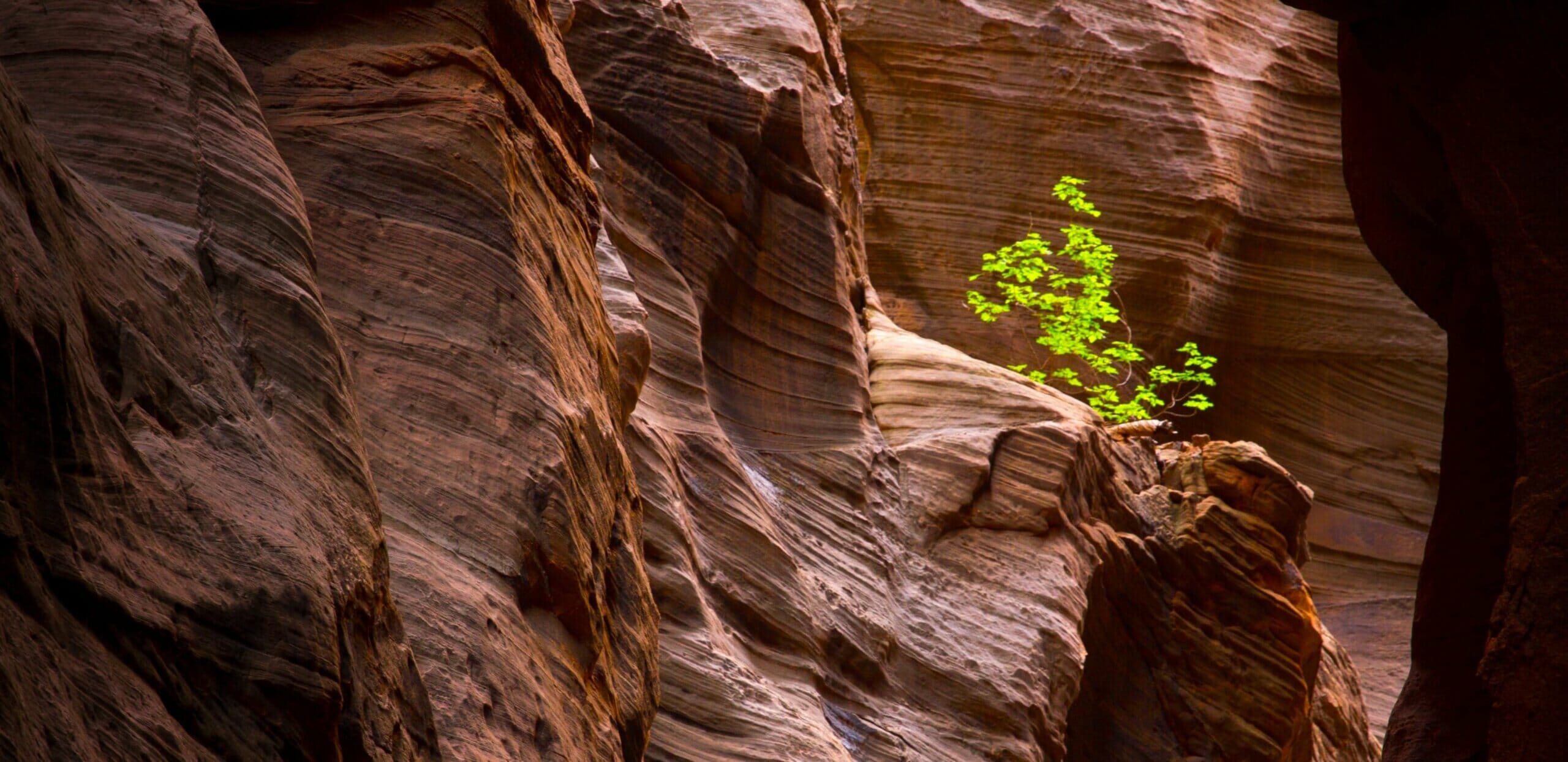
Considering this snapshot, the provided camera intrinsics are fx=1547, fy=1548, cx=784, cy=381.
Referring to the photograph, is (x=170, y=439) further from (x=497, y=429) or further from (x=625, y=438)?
(x=625, y=438)

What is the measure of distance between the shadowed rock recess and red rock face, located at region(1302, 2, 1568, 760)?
11.0 feet

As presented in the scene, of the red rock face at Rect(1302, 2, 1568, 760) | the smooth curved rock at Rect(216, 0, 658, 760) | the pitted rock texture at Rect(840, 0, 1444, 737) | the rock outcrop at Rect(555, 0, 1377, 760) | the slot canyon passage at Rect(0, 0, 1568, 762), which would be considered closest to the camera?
the slot canyon passage at Rect(0, 0, 1568, 762)

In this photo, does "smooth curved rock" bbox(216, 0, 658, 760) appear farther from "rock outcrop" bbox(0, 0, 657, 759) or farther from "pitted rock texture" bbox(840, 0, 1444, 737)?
"pitted rock texture" bbox(840, 0, 1444, 737)

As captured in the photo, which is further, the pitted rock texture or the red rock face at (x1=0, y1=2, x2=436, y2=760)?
the pitted rock texture

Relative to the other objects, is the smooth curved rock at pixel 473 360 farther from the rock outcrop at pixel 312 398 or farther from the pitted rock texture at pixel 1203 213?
the pitted rock texture at pixel 1203 213

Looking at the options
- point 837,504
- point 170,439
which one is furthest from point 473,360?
point 837,504

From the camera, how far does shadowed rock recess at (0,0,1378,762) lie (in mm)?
3756

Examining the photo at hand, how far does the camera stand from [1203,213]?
24750 millimetres

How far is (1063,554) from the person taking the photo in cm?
1369

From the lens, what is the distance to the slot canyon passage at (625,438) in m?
3.88

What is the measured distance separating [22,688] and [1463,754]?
9.38 meters

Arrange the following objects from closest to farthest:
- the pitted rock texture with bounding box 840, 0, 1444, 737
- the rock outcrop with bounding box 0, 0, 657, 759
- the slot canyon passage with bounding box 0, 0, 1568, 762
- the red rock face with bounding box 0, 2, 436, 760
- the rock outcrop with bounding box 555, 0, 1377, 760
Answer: the red rock face with bounding box 0, 2, 436, 760 → the rock outcrop with bounding box 0, 0, 657, 759 → the slot canyon passage with bounding box 0, 0, 1568, 762 → the rock outcrop with bounding box 555, 0, 1377, 760 → the pitted rock texture with bounding box 840, 0, 1444, 737

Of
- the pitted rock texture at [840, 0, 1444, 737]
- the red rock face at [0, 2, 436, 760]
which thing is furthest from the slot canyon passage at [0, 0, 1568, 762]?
the pitted rock texture at [840, 0, 1444, 737]

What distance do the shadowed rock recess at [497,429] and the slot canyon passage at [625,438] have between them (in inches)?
0.8
